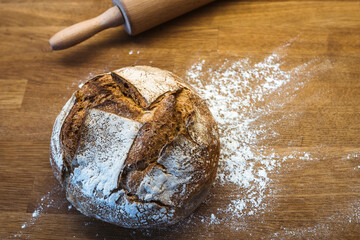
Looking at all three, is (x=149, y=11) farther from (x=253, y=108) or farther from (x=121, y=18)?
(x=253, y=108)

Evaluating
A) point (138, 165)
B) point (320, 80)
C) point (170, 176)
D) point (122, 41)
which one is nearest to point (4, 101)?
point (122, 41)

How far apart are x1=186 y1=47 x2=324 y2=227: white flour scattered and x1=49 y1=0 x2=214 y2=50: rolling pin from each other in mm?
340

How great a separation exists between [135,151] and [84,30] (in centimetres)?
81

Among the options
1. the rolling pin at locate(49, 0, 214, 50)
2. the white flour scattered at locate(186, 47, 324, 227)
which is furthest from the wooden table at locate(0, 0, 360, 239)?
the rolling pin at locate(49, 0, 214, 50)

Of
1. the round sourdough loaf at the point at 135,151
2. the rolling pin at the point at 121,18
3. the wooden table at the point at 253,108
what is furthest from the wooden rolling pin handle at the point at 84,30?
the round sourdough loaf at the point at 135,151

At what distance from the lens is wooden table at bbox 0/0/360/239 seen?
144 cm

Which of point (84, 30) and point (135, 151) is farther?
point (84, 30)

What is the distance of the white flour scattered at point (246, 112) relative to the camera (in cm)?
147

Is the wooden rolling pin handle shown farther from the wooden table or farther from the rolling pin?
the wooden table

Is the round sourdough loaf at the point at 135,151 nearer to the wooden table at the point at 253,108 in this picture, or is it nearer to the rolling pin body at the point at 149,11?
the wooden table at the point at 253,108

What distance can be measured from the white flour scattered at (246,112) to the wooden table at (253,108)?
0.01 meters

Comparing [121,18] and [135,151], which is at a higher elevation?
[121,18]

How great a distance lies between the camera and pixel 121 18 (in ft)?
5.34

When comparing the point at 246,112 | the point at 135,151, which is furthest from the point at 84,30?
the point at 246,112
